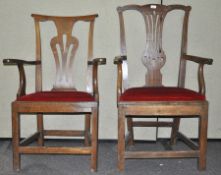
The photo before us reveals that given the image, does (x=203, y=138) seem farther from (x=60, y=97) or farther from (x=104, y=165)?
(x=60, y=97)

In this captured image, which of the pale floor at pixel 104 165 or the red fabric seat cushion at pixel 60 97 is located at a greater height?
the red fabric seat cushion at pixel 60 97

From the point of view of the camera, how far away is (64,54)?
2385mm

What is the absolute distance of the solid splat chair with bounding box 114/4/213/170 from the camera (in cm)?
193

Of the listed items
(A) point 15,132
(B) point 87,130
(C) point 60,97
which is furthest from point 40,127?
(C) point 60,97

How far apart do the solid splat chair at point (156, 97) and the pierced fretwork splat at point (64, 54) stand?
0.35 metres

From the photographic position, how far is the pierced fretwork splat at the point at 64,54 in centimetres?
237

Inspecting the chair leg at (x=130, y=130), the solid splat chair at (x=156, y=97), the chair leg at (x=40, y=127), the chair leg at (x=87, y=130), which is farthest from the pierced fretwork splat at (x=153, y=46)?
the chair leg at (x=40, y=127)

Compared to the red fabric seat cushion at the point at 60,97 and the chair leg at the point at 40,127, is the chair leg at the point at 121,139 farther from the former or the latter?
the chair leg at the point at 40,127

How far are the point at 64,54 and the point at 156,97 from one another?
794 millimetres

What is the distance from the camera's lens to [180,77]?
2.40 m

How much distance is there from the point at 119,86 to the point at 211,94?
88cm

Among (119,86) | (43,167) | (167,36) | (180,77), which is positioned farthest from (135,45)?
(43,167)

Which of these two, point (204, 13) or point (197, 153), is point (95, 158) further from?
point (204, 13)

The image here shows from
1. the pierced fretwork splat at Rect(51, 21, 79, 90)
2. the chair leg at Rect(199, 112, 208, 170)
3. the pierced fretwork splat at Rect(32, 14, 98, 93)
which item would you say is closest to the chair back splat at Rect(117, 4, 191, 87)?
the pierced fretwork splat at Rect(32, 14, 98, 93)
